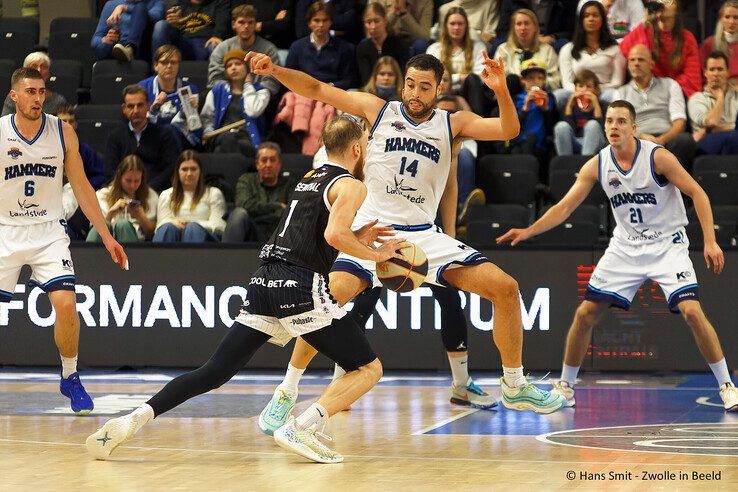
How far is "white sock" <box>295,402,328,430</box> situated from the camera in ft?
20.7

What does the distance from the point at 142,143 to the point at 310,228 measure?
21.2 feet

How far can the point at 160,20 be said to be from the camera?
14.6 meters

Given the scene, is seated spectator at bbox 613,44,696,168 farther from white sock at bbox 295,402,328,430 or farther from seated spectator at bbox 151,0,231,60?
white sock at bbox 295,402,328,430

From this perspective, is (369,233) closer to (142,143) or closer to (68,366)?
(68,366)

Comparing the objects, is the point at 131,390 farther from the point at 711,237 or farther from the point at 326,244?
the point at 711,237

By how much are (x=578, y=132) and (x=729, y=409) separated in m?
4.81

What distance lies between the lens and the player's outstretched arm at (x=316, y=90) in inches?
276

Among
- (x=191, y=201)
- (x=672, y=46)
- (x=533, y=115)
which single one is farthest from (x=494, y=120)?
(x=672, y=46)

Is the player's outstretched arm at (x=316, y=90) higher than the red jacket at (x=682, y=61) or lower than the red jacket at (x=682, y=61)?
lower

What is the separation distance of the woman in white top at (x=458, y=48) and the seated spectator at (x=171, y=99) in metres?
2.64

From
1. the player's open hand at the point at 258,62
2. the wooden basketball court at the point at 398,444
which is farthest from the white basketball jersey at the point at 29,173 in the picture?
the player's open hand at the point at 258,62

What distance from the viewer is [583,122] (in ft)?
41.3

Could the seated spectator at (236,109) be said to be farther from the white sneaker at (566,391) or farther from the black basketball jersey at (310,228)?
the black basketball jersey at (310,228)

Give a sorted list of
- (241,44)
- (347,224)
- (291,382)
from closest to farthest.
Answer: (347,224)
(291,382)
(241,44)
